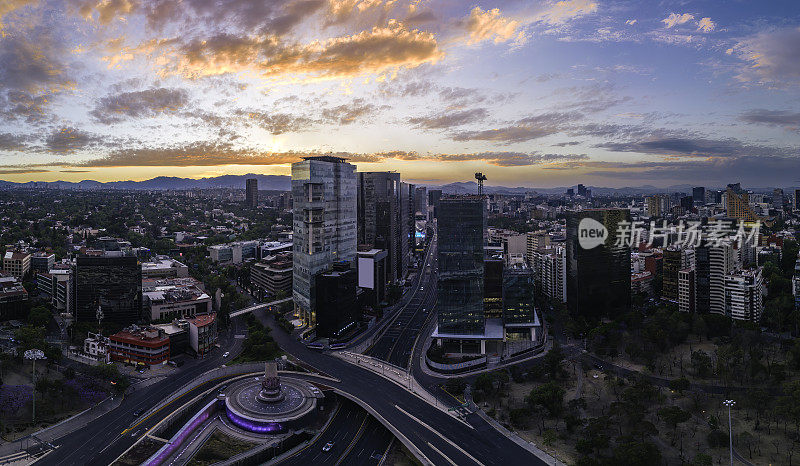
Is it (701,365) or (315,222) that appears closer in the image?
(701,365)

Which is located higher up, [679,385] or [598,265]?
[598,265]

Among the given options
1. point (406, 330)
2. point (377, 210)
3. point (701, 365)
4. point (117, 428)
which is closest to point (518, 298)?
point (406, 330)

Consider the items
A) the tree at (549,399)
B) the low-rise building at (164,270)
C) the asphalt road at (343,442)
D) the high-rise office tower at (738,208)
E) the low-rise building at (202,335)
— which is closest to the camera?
the asphalt road at (343,442)

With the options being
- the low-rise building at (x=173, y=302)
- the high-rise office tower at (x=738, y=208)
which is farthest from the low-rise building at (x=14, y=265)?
the high-rise office tower at (x=738, y=208)

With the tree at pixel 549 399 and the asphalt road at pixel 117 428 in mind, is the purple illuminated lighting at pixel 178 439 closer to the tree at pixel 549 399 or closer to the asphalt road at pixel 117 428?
the asphalt road at pixel 117 428

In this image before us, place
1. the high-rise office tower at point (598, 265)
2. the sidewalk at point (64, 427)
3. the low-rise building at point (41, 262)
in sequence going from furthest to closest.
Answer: the low-rise building at point (41, 262) < the high-rise office tower at point (598, 265) < the sidewalk at point (64, 427)

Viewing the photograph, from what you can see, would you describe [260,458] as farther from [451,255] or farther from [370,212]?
[370,212]

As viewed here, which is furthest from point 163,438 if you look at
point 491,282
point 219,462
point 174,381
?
point 491,282

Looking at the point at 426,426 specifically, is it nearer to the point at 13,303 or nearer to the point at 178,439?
the point at 178,439
